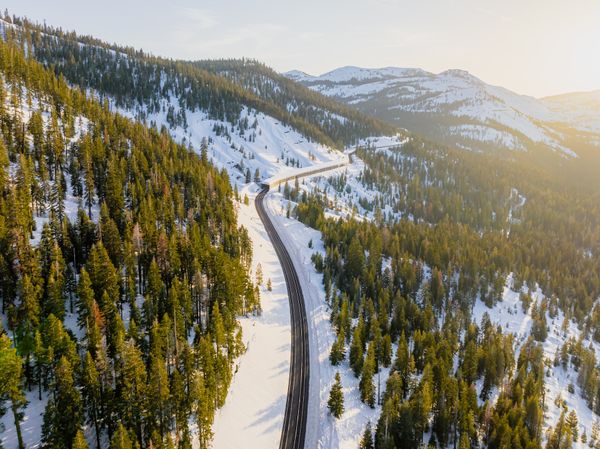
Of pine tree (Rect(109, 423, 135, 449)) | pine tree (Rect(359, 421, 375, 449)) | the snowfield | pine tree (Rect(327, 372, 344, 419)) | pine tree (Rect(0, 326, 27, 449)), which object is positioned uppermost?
pine tree (Rect(0, 326, 27, 449))

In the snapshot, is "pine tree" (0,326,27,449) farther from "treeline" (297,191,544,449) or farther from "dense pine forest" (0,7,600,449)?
"treeline" (297,191,544,449)

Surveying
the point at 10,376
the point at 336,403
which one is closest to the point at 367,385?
the point at 336,403

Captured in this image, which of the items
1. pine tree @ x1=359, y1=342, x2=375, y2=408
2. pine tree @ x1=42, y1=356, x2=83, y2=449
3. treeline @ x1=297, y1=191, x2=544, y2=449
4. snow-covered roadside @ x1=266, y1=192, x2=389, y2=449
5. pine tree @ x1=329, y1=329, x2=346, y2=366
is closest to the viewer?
pine tree @ x1=42, y1=356, x2=83, y2=449

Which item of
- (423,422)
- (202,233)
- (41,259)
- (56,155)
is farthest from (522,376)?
(56,155)

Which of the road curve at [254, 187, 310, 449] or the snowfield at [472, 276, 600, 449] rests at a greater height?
the road curve at [254, 187, 310, 449]

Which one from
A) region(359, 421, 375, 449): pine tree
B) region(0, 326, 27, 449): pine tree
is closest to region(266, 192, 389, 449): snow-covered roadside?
region(359, 421, 375, 449): pine tree

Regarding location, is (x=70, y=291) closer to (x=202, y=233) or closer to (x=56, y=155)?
(x=202, y=233)

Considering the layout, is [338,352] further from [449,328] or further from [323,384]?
[449,328]
